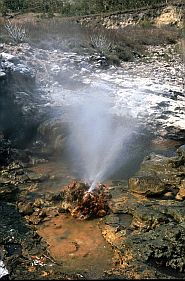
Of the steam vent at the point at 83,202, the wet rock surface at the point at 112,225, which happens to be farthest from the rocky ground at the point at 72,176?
the steam vent at the point at 83,202

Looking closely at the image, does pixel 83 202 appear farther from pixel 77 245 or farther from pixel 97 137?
pixel 97 137

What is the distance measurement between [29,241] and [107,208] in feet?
6.64

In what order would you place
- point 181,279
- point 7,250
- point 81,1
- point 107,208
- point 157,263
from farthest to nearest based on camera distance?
point 81,1
point 107,208
point 7,250
point 157,263
point 181,279

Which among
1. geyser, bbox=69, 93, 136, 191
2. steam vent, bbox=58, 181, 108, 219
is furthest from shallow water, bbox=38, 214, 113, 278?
geyser, bbox=69, 93, 136, 191

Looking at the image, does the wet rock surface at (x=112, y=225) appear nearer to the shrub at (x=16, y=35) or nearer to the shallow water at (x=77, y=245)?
the shallow water at (x=77, y=245)

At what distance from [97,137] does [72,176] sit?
262cm

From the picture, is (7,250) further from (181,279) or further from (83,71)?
(83,71)

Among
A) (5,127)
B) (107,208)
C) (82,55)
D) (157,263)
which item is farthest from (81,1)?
(157,263)

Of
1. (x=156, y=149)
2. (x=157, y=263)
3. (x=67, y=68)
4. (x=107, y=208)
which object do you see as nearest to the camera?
(x=157, y=263)

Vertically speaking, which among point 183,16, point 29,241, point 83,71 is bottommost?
point 29,241

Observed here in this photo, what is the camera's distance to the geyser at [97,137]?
11953mm

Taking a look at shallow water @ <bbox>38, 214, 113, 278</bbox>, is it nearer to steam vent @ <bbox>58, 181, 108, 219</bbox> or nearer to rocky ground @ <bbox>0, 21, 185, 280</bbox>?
rocky ground @ <bbox>0, 21, 185, 280</bbox>

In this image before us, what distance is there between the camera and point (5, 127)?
14.2 metres

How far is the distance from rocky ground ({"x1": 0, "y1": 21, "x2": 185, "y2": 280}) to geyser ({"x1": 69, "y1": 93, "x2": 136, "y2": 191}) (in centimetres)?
37
